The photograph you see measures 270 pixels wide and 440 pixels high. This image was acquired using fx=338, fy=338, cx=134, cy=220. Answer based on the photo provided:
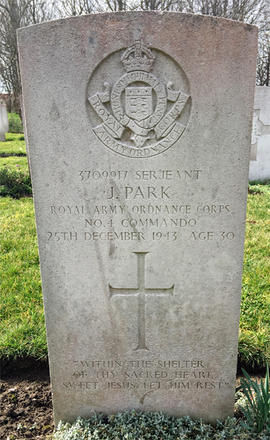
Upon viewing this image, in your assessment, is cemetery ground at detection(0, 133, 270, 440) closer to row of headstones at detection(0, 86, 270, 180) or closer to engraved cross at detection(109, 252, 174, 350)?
engraved cross at detection(109, 252, 174, 350)

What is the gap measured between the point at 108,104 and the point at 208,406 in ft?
6.88

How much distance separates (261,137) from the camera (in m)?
8.27

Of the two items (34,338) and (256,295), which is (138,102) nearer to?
(34,338)

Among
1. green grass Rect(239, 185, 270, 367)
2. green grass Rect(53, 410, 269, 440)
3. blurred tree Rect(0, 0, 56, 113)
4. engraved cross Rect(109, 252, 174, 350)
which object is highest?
blurred tree Rect(0, 0, 56, 113)

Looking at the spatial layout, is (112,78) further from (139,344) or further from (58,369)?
(58,369)

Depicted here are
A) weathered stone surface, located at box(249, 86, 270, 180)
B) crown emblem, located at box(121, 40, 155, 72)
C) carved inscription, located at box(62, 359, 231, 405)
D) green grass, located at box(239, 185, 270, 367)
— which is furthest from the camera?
weathered stone surface, located at box(249, 86, 270, 180)

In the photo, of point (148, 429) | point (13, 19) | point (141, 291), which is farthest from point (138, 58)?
point (13, 19)

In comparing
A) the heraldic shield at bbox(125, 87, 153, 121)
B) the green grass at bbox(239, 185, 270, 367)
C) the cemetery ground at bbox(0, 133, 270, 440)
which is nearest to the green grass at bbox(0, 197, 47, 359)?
the cemetery ground at bbox(0, 133, 270, 440)

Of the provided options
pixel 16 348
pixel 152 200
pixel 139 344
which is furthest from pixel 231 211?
A: pixel 16 348

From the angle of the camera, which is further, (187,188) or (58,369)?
(58,369)

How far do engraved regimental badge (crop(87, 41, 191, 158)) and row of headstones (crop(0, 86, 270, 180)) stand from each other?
22.2 feet

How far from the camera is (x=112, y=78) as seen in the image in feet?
5.83

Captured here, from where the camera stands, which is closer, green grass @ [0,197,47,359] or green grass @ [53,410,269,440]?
green grass @ [53,410,269,440]

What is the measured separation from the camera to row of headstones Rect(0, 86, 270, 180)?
7809 millimetres
